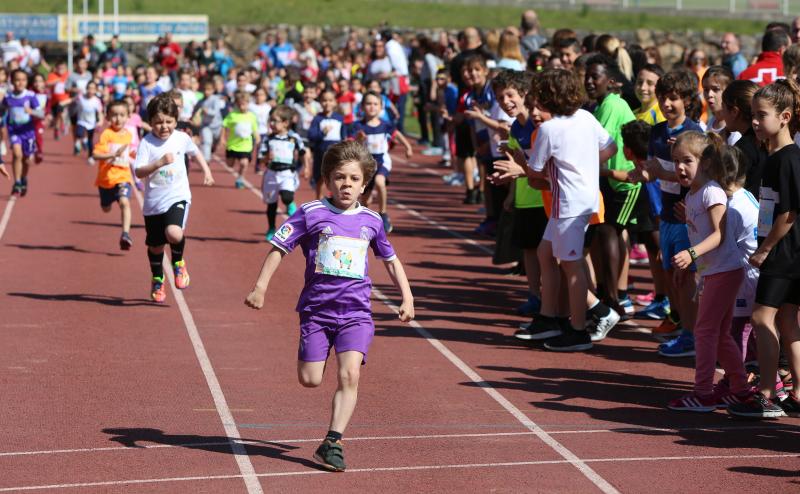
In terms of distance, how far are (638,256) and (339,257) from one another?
811cm

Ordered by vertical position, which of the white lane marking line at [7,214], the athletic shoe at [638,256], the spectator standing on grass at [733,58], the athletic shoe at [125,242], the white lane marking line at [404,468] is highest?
the spectator standing on grass at [733,58]

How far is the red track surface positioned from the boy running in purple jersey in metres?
6.89

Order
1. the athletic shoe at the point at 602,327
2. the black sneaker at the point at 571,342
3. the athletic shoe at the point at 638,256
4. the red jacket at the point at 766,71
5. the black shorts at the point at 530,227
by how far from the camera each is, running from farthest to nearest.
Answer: the athletic shoe at the point at 638,256 < the red jacket at the point at 766,71 < the black shorts at the point at 530,227 < the athletic shoe at the point at 602,327 < the black sneaker at the point at 571,342

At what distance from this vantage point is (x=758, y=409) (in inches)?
323

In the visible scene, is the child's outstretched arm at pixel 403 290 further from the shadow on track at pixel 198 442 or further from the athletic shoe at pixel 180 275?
the athletic shoe at pixel 180 275

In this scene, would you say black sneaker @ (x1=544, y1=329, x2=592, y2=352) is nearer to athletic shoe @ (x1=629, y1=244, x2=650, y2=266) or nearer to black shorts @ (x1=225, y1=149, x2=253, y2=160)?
athletic shoe @ (x1=629, y1=244, x2=650, y2=266)

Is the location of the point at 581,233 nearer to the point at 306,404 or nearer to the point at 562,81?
the point at 562,81

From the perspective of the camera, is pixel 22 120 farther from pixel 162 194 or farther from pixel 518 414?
pixel 518 414

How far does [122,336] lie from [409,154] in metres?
6.96

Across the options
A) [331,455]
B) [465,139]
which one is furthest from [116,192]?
[331,455]

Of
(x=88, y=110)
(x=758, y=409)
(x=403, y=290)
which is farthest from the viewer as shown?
(x=88, y=110)

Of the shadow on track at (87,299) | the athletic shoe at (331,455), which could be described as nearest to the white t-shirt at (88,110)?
the shadow on track at (87,299)

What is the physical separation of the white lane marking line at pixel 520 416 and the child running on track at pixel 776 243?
4.05 feet

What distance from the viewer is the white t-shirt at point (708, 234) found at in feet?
27.2
